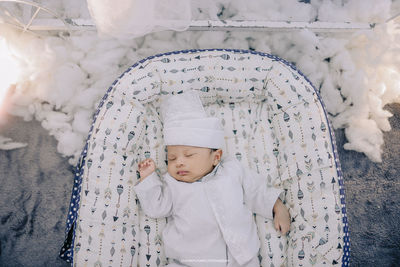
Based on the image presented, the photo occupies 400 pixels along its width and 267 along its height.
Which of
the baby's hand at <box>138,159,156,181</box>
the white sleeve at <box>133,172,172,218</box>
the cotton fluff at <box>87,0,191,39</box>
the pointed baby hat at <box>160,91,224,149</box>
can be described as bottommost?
the white sleeve at <box>133,172,172,218</box>

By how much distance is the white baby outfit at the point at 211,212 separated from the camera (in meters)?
1.16

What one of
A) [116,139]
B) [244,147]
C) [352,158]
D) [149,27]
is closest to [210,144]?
[244,147]

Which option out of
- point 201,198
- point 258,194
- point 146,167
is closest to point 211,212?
point 201,198

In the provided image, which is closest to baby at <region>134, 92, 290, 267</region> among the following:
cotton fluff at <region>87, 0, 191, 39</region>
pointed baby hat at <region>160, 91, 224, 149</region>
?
pointed baby hat at <region>160, 91, 224, 149</region>

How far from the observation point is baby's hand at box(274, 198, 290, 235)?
1.22m

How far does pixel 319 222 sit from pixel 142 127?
0.75m

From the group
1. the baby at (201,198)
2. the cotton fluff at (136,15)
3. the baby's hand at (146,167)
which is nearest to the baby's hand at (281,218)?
the baby at (201,198)

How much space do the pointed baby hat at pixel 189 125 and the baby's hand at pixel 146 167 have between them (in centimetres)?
11

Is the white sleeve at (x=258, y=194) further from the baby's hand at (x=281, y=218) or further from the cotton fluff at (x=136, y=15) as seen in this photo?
the cotton fluff at (x=136, y=15)

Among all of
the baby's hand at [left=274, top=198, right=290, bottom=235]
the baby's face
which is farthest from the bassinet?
the baby's face

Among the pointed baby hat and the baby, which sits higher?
the pointed baby hat

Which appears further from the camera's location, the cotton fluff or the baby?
the baby

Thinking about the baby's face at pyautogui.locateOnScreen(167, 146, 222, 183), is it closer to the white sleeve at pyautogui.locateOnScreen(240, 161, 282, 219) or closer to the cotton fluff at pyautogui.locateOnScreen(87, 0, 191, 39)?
the white sleeve at pyautogui.locateOnScreen(240, 161, 282, 219)

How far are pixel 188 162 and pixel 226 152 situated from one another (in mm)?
245
